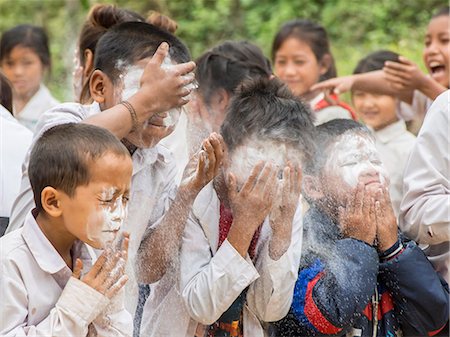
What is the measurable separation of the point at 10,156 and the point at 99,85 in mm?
517

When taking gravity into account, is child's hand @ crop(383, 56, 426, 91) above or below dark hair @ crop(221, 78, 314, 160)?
below

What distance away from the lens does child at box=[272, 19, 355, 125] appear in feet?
17.8

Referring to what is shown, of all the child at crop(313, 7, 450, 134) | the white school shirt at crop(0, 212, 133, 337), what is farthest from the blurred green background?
the white school shirt at crop(0, 212, 133, 337)

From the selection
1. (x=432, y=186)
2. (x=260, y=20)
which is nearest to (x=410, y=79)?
(x=432, y=186)

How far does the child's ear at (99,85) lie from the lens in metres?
3.30

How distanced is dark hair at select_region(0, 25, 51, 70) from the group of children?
2470mm

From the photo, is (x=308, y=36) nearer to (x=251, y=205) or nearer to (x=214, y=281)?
(x=251, y=205)

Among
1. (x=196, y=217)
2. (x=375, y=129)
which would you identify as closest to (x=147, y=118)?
(x=196, y=217)

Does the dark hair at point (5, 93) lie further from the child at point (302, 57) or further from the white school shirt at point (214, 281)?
the child at point (302, 57)

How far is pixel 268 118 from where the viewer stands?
3.28 m

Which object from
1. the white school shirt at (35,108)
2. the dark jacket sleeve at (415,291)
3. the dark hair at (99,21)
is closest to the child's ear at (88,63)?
the dark hair at (99,21)

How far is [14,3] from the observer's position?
39.1ft

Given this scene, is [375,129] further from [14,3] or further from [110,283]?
[14,3]

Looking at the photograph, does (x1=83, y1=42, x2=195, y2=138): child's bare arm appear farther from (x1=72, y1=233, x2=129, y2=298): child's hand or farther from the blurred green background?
the blurred green background
